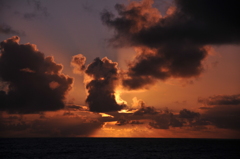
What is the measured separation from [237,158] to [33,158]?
91.0 meters

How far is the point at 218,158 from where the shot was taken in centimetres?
10344

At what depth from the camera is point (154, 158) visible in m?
100

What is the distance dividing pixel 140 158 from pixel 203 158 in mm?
29533

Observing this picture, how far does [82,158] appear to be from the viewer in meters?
99.2

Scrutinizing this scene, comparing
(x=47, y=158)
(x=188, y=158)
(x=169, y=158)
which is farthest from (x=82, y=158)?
(x=188, y=158)

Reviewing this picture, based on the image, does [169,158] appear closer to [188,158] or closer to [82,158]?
[188,158]

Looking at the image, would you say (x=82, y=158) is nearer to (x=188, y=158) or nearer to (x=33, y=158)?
(x=33, y=158)

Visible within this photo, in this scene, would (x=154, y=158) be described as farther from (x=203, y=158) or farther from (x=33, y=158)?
(x=33, y=158)

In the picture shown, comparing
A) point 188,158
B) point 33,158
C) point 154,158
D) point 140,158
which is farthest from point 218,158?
point 33,158

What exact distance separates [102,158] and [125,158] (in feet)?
33.7

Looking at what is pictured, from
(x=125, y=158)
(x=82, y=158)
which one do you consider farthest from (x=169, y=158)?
(x=82, y=158)

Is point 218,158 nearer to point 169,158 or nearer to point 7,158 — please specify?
point 169,158

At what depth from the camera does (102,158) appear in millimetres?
100625

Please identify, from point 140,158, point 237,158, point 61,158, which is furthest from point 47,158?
point 237,158
